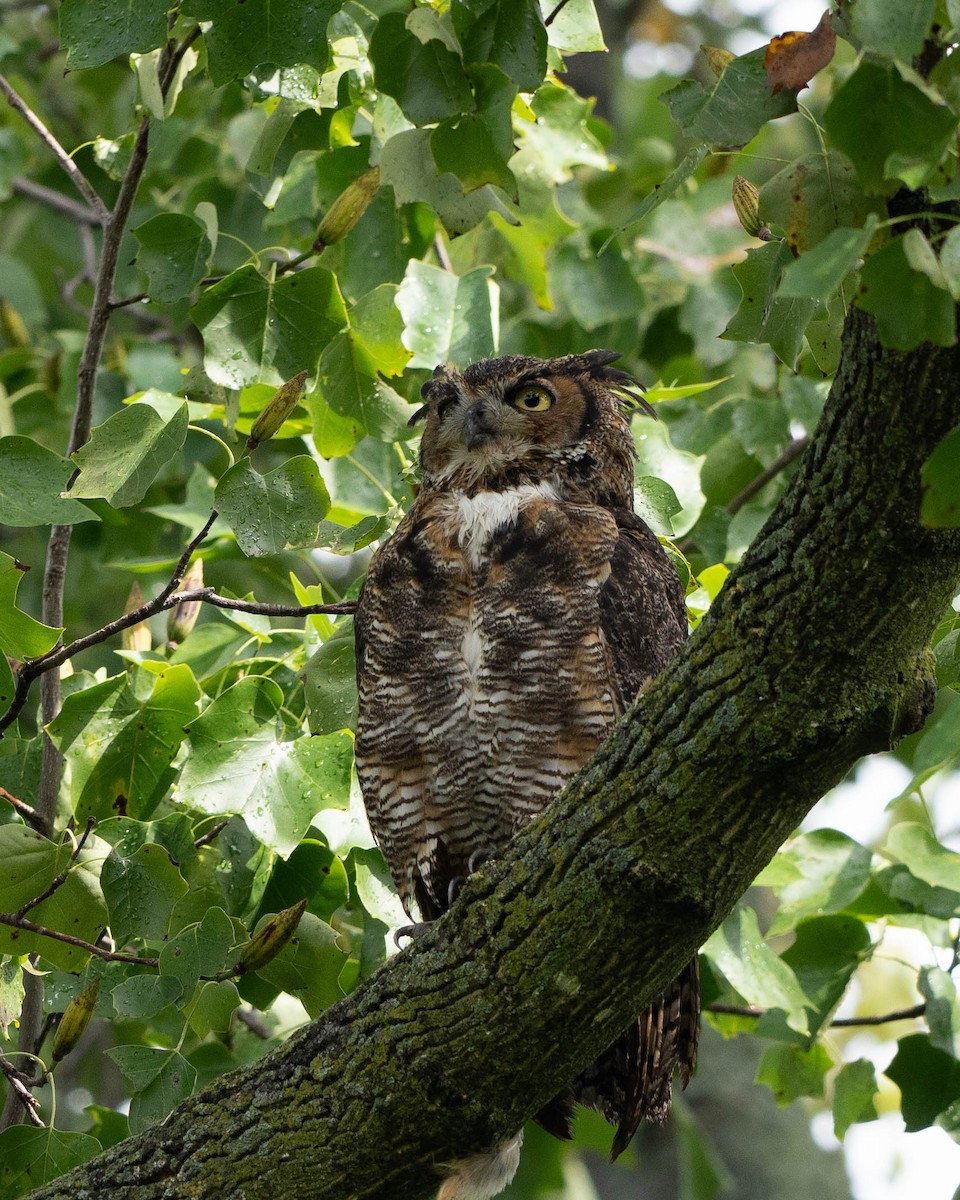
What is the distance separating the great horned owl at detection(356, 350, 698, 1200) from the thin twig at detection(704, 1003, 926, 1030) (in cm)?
62

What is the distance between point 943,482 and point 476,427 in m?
1.82

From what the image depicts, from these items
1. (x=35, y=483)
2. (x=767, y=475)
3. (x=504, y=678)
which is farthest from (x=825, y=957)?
(x=35, y=483)

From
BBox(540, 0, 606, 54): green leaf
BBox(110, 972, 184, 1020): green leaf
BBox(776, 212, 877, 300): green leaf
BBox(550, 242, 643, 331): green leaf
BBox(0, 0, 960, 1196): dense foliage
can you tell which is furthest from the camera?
BBox(550, 242, 643, 331): green leaf

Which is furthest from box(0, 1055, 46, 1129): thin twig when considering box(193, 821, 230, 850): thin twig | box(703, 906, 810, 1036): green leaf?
box(703, 906, 810, 1036): green leaf

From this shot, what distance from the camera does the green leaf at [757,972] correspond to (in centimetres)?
319

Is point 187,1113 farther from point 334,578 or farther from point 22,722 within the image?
point 334,578

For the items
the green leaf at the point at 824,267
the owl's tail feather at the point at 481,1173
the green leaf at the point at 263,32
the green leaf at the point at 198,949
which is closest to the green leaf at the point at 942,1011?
the owl's tail feather at the point at 481,1173

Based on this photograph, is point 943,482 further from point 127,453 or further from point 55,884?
point 55,884

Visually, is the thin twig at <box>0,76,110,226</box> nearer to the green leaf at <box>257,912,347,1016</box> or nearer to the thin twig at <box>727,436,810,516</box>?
the green leaf at <box>257,912,347,1016</box>

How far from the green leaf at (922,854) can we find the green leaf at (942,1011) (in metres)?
0.22

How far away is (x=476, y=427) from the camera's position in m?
3.16

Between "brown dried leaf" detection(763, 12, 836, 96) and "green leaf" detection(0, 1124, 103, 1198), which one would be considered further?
"green leaf" detection(0, 1124, 103, 1198)

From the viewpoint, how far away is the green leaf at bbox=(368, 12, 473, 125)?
2.54 meters

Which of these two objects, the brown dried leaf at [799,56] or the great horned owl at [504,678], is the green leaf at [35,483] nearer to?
the great horned owl at [504,678]
